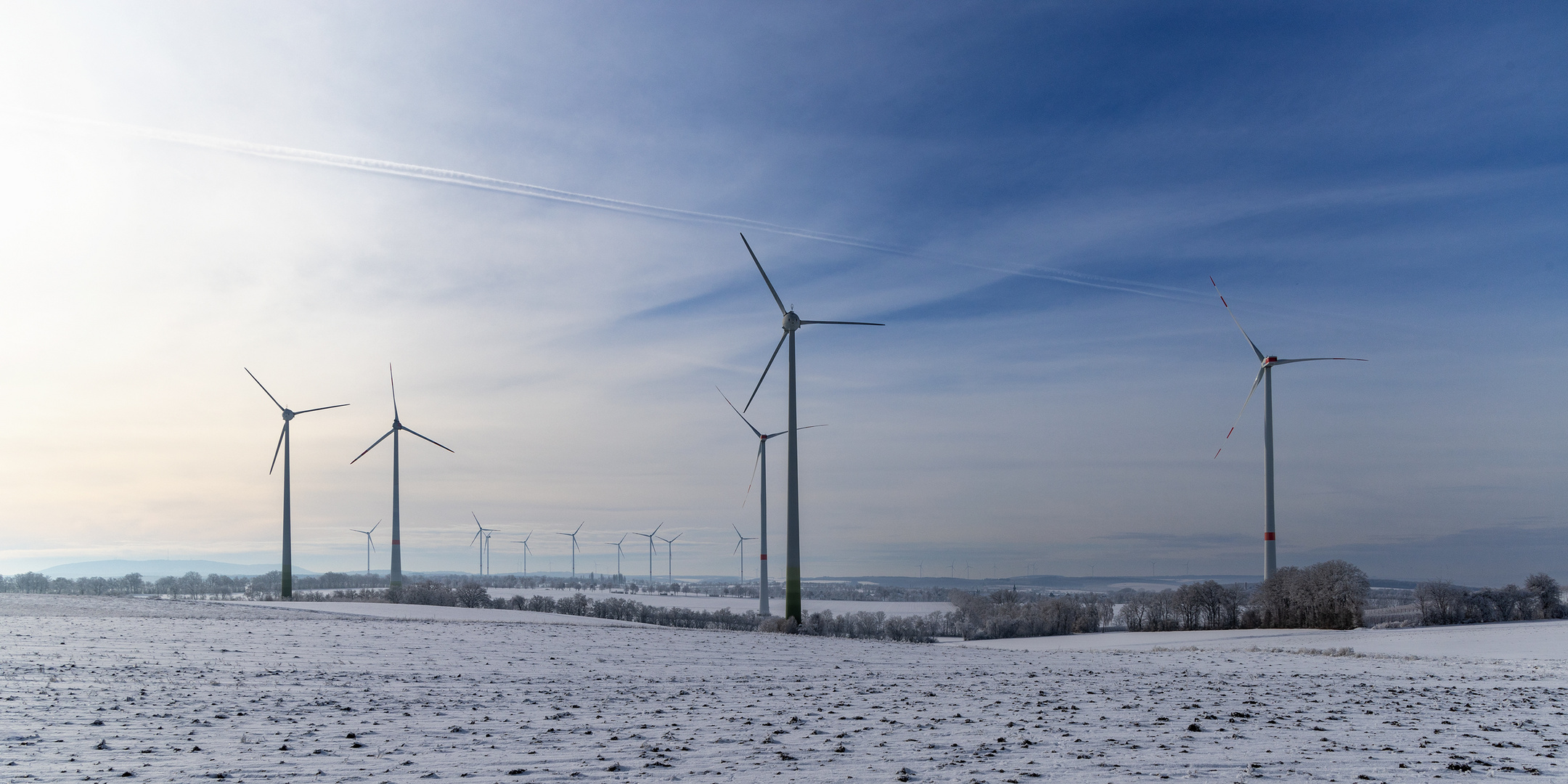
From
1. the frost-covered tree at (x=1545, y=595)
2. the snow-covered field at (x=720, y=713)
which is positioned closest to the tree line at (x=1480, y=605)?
the frost-covered tree at (x=1545, y=595)

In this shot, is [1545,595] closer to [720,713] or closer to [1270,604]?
[1270,604]

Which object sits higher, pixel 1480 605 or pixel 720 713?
pixel 720 713

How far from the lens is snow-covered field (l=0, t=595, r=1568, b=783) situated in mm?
10961

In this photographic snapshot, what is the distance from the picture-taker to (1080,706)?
54.1ft

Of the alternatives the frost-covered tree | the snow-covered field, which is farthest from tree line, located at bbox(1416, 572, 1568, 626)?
the snow-covered field

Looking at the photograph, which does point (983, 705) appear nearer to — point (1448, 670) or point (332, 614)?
point (1448, 670)

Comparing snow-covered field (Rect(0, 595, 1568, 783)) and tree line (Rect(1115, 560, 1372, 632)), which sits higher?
snow-covered field (Rect(0, 595, 1568, 783))

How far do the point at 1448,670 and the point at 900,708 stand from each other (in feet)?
64.8

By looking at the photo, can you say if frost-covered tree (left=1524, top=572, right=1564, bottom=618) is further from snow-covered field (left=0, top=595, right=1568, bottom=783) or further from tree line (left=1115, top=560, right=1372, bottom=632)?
snow-covered field (left=0, top=595, right=1568, bottom=783)

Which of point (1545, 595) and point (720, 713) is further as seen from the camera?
point (1545, 595)

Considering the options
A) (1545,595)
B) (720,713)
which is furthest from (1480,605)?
(720,713)

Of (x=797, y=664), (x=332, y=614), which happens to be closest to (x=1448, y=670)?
(x=797, y=664)

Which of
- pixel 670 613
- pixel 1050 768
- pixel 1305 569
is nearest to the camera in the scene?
pixel 1050 768

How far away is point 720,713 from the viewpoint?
1537 centimetres
